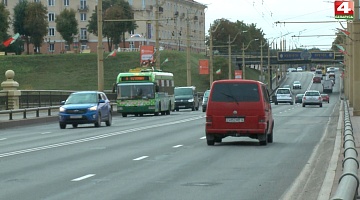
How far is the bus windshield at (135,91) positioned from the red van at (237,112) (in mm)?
31075

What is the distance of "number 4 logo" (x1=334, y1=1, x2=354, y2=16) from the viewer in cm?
5810

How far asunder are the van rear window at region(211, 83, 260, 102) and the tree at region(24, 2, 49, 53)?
121282 millimetres

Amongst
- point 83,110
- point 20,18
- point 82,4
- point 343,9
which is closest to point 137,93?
point 343,9

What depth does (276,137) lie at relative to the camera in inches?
1281

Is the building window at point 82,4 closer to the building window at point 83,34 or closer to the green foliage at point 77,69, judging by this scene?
the building window at point 83,34

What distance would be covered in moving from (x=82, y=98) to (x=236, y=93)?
A: 16.7 meters

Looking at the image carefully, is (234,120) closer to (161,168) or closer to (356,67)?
(161,168)

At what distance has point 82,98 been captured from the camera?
43344 millimetres

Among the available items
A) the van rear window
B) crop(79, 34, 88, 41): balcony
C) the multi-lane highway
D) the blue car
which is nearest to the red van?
the van rear window

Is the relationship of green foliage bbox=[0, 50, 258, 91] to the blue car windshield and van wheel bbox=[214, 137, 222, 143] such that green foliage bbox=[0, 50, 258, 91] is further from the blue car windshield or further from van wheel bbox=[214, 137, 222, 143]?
van wheel bbox=[214, 137, 222, 143]

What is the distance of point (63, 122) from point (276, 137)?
492 inches

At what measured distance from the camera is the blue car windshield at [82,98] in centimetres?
4297

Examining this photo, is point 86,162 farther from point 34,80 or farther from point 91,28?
point 91,28

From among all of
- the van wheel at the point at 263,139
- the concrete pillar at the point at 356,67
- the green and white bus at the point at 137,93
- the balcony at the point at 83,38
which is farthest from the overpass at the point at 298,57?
the van wheel at the point at 263,139
